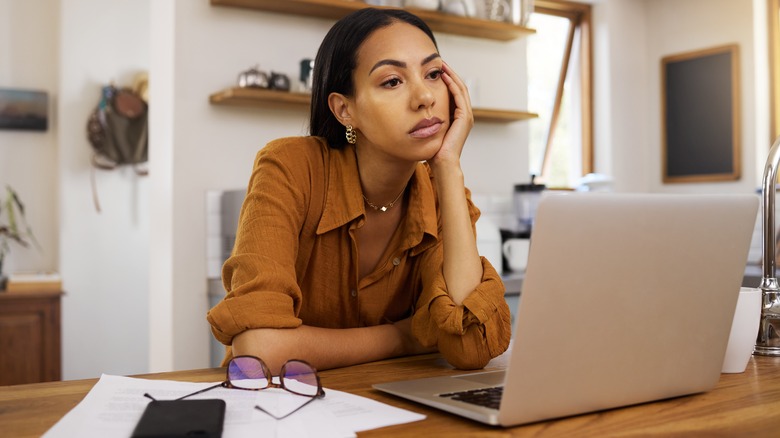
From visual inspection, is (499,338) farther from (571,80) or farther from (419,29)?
(571,80)

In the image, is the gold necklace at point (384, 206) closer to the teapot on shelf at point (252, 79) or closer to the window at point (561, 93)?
the teapot on shelf at point (252, 79)

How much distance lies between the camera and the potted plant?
4.14 m

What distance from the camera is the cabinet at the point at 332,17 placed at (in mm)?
2912

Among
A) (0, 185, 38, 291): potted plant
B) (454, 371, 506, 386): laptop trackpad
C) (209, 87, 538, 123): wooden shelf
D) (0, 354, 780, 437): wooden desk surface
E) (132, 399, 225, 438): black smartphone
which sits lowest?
(0, 354, 780, 437): wooden desk surface

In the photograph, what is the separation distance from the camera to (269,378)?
38.6 inches

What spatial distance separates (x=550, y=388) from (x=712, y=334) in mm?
279

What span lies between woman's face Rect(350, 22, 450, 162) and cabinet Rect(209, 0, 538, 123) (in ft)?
4.75

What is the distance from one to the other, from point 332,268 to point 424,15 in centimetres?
202

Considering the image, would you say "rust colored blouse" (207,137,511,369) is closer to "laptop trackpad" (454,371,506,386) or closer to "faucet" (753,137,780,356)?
"laptop trackpad" (454,371,506,386)

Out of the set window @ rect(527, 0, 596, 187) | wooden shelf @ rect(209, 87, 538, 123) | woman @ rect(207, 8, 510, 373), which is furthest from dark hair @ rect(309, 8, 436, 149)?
window @ rect(527, 0, 596, 187)

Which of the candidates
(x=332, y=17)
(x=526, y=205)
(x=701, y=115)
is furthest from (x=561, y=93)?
(x=332, y=17)

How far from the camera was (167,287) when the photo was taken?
294cm

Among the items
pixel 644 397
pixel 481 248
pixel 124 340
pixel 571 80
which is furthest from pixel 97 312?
pixel 644 397

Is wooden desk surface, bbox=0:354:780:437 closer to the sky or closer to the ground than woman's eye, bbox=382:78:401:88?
closer to the ground
